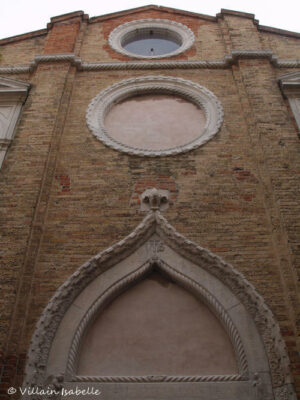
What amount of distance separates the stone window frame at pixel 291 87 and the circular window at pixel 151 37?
269 cm

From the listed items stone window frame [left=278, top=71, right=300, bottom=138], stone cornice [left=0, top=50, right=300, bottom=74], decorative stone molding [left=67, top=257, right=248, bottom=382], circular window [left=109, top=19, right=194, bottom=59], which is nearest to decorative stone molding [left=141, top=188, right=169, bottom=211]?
decorative stone molding [left=67, top=257, right=248, bottom=382]

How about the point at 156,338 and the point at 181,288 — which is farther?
the point at 181,288

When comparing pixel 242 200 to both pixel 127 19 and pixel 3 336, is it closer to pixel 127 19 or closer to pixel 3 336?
pixel 3 336

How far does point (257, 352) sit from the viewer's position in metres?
4.39

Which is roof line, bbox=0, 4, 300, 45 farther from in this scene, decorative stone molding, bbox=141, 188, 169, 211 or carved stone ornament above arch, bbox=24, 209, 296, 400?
carved stone ornament above arch, bbox=24, 209, 296, 400

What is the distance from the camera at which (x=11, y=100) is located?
795 cm

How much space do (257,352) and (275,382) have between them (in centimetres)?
35

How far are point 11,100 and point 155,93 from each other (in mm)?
2848

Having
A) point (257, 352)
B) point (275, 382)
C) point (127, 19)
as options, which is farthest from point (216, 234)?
point (127, 19)

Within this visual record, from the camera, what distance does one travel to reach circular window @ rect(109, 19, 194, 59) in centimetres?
992

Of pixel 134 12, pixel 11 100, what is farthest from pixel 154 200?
pixel 134 12

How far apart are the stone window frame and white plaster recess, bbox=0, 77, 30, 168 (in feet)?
16.4

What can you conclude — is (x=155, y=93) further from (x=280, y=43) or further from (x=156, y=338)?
(x=156, y=338)

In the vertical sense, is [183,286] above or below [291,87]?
below
